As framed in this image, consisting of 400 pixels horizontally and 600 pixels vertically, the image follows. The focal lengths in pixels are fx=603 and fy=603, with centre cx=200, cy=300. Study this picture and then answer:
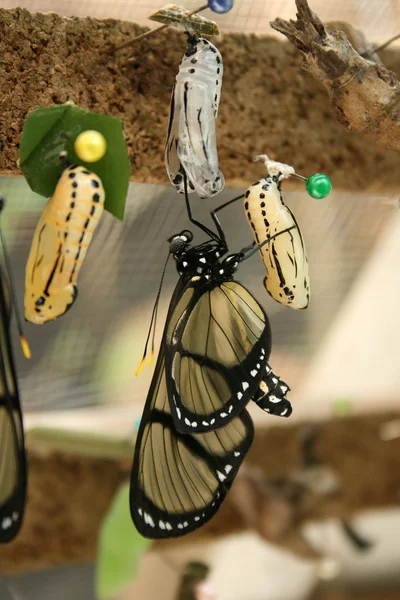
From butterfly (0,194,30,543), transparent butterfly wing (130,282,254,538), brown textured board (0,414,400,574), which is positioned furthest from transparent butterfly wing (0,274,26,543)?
brown textured board (0,414,400,574)

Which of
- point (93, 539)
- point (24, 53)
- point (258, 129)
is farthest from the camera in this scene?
point (93, 539)

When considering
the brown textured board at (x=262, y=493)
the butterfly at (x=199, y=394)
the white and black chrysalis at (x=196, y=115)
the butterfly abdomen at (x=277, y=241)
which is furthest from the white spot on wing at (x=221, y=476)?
the brown textured board at (x=262, y=493)

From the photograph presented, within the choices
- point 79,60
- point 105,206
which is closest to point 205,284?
point 105,206

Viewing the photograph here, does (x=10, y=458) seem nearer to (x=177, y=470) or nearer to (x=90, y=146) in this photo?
(x=177, y=470)

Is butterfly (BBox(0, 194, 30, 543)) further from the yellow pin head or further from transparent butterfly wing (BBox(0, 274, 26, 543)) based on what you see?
the yellow pin head

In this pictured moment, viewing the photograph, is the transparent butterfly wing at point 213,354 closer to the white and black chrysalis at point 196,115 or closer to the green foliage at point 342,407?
the white and black chrysalis at point 196,115

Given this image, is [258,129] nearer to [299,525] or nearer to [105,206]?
[105,206]

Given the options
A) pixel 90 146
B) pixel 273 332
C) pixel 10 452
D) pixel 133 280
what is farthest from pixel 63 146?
pixel 273 332

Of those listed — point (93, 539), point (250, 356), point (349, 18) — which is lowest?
point (93, 539)
